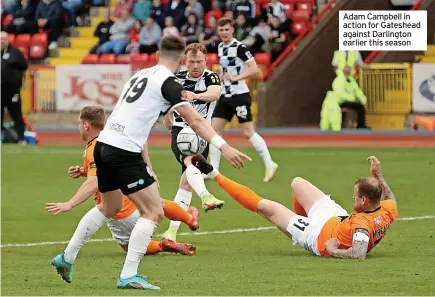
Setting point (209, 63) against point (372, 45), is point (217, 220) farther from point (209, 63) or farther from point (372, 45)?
point (209, 63)

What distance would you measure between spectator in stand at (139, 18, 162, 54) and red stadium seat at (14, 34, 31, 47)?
12.9ft

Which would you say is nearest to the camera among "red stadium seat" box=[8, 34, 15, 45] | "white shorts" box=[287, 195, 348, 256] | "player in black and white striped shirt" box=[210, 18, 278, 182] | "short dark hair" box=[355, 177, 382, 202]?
"short dark hair" box=[355, 177, 382, 202]

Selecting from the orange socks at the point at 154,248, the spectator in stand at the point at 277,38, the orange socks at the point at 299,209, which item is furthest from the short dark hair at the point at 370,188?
the spectator in stand at the point at 277,38

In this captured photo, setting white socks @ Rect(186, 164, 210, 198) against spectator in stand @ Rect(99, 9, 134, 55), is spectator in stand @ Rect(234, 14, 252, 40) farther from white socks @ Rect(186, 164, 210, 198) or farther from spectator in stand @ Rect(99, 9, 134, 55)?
white socks @ Rect(186, 164, 210, 198)

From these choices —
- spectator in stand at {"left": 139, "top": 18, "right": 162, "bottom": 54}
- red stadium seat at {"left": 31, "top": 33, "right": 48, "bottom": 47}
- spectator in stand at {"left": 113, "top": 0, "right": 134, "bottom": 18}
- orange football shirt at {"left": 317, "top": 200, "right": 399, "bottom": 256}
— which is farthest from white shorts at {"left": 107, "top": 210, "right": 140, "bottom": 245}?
red stadium seat at {"left": 31, "top": 33, "right": 48, "bottom": 47}

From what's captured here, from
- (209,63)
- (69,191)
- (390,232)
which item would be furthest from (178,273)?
(209,63)

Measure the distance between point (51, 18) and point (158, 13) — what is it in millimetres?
3828

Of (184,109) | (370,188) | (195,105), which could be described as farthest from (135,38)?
(184,109)

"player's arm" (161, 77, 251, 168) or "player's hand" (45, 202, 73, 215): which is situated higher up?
"player's arm" (161, 77, 251, 168)

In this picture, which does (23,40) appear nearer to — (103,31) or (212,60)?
(103,31)

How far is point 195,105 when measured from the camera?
12930 millimetres

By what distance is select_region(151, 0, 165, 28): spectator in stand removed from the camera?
31.2 m

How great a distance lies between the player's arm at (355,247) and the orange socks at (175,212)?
4.41ft

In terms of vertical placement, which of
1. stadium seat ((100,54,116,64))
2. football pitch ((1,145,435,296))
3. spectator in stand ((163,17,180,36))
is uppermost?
spectator in stand ((163,17,180,36))
